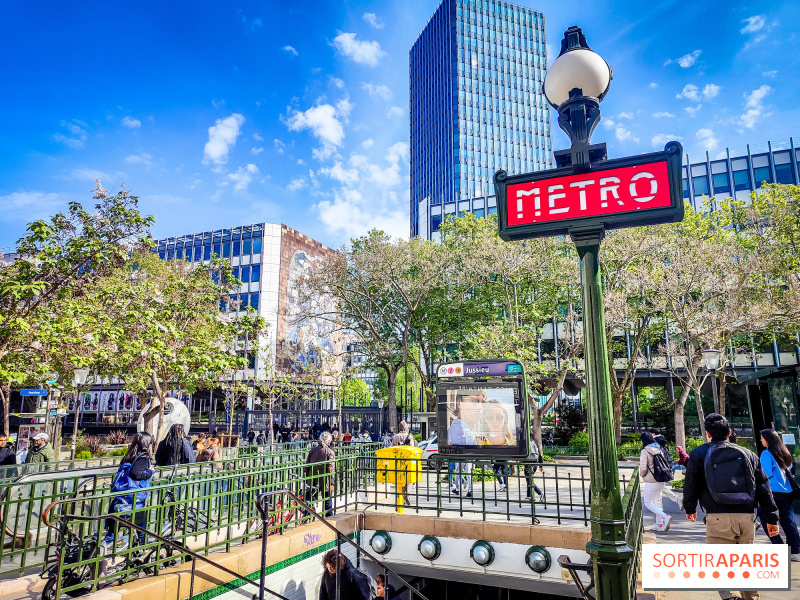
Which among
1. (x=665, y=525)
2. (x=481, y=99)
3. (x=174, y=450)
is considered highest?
(x=481, y=99)

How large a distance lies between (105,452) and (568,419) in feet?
→ 85.1

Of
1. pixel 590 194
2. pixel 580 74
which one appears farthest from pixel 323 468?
pixel 580 74

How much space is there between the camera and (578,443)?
2938cm

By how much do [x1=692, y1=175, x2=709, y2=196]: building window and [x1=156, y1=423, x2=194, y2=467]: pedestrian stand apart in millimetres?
47886

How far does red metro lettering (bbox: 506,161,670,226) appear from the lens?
436 cm

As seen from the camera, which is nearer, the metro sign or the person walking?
the metro sign

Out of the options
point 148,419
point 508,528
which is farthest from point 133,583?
point 148,419

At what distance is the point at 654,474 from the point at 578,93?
7556 mm

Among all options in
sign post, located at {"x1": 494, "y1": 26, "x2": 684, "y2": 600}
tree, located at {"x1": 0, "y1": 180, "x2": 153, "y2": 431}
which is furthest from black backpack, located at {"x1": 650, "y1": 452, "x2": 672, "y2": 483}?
tree, located at {"x1": 0, "y1": 180, "x2": 153, "y2": 431}

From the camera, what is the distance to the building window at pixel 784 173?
44.7 metres

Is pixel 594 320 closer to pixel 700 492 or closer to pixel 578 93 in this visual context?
pixel 578 93

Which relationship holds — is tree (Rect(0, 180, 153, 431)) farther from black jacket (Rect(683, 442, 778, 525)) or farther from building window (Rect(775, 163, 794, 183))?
building window (Rect(775, 163, 794, 183))

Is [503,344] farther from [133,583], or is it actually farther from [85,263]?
[133,583]

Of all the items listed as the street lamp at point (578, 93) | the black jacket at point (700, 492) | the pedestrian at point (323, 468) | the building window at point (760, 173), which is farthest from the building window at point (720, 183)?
the street lamp at point (578, 93)
